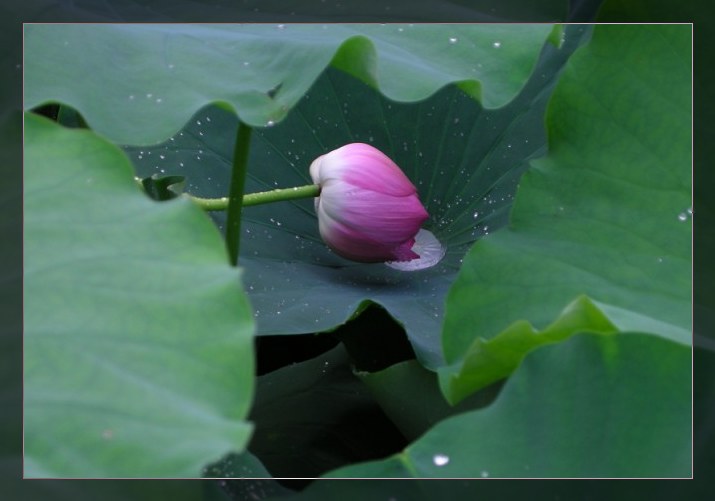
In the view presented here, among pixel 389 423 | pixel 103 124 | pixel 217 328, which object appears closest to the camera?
pixel 217 328

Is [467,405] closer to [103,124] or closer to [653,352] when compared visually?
[653,352]

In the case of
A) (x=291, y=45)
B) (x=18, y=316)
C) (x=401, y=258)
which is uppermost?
(x=291, y=45)

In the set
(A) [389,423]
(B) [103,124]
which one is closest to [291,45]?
(B) [103,124]

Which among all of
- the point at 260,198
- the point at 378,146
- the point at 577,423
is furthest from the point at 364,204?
the point at 577,423

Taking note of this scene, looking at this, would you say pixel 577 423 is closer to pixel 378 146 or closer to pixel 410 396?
pixel 410 396

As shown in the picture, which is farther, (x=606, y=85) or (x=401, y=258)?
(x=401, y=258)

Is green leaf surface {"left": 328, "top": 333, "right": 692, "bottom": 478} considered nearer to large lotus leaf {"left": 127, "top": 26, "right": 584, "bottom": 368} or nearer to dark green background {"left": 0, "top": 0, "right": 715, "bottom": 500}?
→ dark green background {"left": 0, "top": 0, "right": 715, "bottom": 500}

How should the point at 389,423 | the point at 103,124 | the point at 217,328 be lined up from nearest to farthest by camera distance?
the point at 217,328 → the point at 103,124 → the point at 389,423

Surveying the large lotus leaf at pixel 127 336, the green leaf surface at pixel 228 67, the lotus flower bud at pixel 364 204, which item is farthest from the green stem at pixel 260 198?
the large lotus leaf at pixel 127 336
